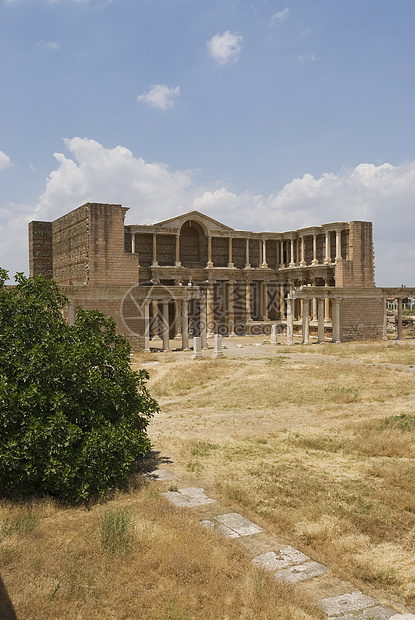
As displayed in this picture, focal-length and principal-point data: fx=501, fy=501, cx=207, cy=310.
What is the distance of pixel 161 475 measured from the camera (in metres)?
9.27

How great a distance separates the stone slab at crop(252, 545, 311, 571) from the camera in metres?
5.89

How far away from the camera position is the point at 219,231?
42.6 m

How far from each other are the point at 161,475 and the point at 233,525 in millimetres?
2560

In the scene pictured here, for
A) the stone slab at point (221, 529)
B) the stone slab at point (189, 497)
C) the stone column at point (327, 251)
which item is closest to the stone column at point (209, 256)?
the stone column at point (327, 251)

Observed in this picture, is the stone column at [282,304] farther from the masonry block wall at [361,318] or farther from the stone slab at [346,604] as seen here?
the stone slab at [346,604]

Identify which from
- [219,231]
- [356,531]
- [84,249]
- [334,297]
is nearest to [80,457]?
[356,531]

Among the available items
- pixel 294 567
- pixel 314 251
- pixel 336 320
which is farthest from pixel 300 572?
pixel 314 251

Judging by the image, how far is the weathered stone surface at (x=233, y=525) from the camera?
6.76 metres

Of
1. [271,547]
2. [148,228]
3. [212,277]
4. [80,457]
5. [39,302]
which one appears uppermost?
[148,228]

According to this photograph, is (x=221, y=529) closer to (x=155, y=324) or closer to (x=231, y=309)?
(x=155, y=324)

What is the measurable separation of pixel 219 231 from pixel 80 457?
36.2 meters

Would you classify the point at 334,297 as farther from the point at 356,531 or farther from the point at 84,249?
the point at 356,531

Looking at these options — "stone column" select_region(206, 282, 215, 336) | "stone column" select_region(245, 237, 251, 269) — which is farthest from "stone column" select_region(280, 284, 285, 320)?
"stone column" select_region(206, 282, 215, 336)

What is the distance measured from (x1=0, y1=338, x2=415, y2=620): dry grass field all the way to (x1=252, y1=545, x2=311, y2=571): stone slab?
0.55 ft
